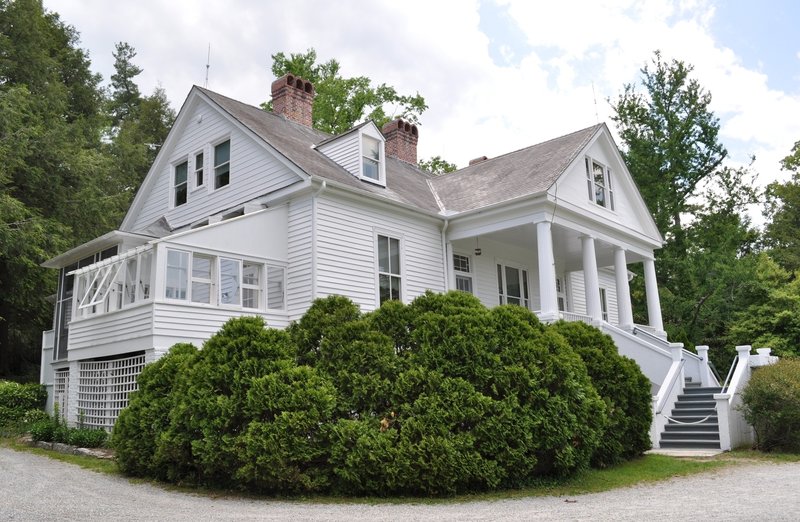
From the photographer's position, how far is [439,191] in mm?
20594

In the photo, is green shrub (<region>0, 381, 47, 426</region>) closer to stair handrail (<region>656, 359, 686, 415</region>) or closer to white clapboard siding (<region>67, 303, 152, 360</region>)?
white clapboard siding (<region>67, 303, 152, 360</region>)

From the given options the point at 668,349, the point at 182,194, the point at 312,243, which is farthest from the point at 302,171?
the point at 668,349

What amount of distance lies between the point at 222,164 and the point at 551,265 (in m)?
9.07

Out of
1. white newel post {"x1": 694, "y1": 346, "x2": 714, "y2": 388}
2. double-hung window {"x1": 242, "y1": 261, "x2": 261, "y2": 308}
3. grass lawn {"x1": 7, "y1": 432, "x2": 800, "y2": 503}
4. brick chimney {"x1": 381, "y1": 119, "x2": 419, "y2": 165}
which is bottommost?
grass lawn {"x1": 7, "y1": 432, "x2": 800, "y2": 503}

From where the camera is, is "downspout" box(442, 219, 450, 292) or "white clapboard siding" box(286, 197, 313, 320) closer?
"white clapboard siding" box(286, 197, 313, 320)

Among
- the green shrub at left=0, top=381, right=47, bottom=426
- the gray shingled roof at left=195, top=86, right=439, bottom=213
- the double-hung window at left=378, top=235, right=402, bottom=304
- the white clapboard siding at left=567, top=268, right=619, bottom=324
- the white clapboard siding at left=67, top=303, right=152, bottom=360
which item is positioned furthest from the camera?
the white clapboard siding at left=567, top=268, right=619, bottom=324

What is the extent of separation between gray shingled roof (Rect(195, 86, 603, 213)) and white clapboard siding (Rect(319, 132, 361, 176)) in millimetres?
191

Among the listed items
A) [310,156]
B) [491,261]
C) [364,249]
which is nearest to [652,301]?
[491,261]

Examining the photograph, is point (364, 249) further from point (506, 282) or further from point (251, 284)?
point (506, 282)

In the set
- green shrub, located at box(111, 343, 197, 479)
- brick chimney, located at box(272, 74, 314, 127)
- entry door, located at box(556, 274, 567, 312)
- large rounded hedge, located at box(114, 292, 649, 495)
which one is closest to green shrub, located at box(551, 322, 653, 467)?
large rounded hedge, located at box(114, 292, 649, 495)

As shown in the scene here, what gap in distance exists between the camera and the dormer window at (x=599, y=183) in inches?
740

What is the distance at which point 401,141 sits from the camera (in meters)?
23.5

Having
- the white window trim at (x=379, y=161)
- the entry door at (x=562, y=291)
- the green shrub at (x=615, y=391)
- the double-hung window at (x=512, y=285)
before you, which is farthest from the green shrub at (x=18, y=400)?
the entry door at (x=562, y=291)

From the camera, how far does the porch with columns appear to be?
15970 millimetres
